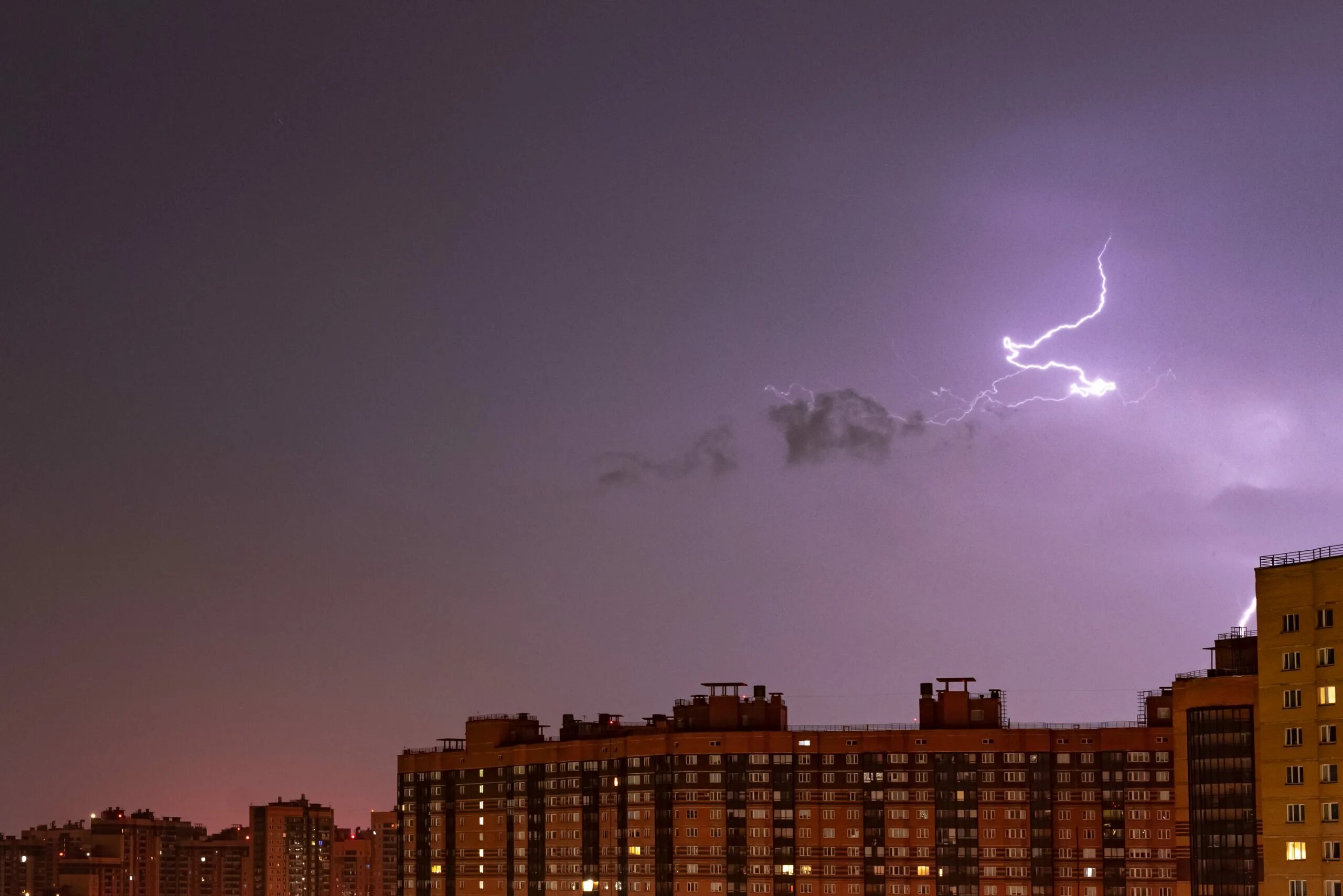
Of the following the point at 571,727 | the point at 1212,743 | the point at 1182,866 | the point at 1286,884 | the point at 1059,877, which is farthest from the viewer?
the point at 571,727

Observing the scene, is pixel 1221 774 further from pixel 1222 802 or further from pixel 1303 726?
pixel 1303 726

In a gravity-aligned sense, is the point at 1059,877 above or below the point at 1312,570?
below

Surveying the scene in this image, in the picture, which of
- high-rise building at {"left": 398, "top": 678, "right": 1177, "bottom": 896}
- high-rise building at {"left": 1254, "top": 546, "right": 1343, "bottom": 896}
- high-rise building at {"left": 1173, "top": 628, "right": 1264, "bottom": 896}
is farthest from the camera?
high-rise building at {"left": 398, "top": 678, "right": 1177, "bottom": 896}

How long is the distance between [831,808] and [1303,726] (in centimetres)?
9674

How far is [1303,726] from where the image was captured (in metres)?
71.2

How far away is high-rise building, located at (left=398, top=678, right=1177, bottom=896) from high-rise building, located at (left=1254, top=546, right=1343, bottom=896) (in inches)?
3448

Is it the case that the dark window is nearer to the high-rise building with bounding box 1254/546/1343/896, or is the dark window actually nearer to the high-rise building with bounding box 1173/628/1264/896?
the high-rise building with bounding box 1173/628/1264/896

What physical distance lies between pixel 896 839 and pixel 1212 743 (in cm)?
4368

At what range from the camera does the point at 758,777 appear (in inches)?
6560

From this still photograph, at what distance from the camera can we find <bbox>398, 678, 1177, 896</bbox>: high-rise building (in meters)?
159

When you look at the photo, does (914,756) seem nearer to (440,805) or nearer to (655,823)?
(655,823)

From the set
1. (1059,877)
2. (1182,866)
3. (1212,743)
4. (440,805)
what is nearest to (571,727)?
(440,805)

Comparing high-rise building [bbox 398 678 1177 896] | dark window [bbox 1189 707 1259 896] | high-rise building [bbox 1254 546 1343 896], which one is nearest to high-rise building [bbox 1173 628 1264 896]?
dark window [bbox 1189 707 1259 896]

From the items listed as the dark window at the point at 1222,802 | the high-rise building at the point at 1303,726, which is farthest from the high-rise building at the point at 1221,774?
the high-rise building at the point at 1303,726
